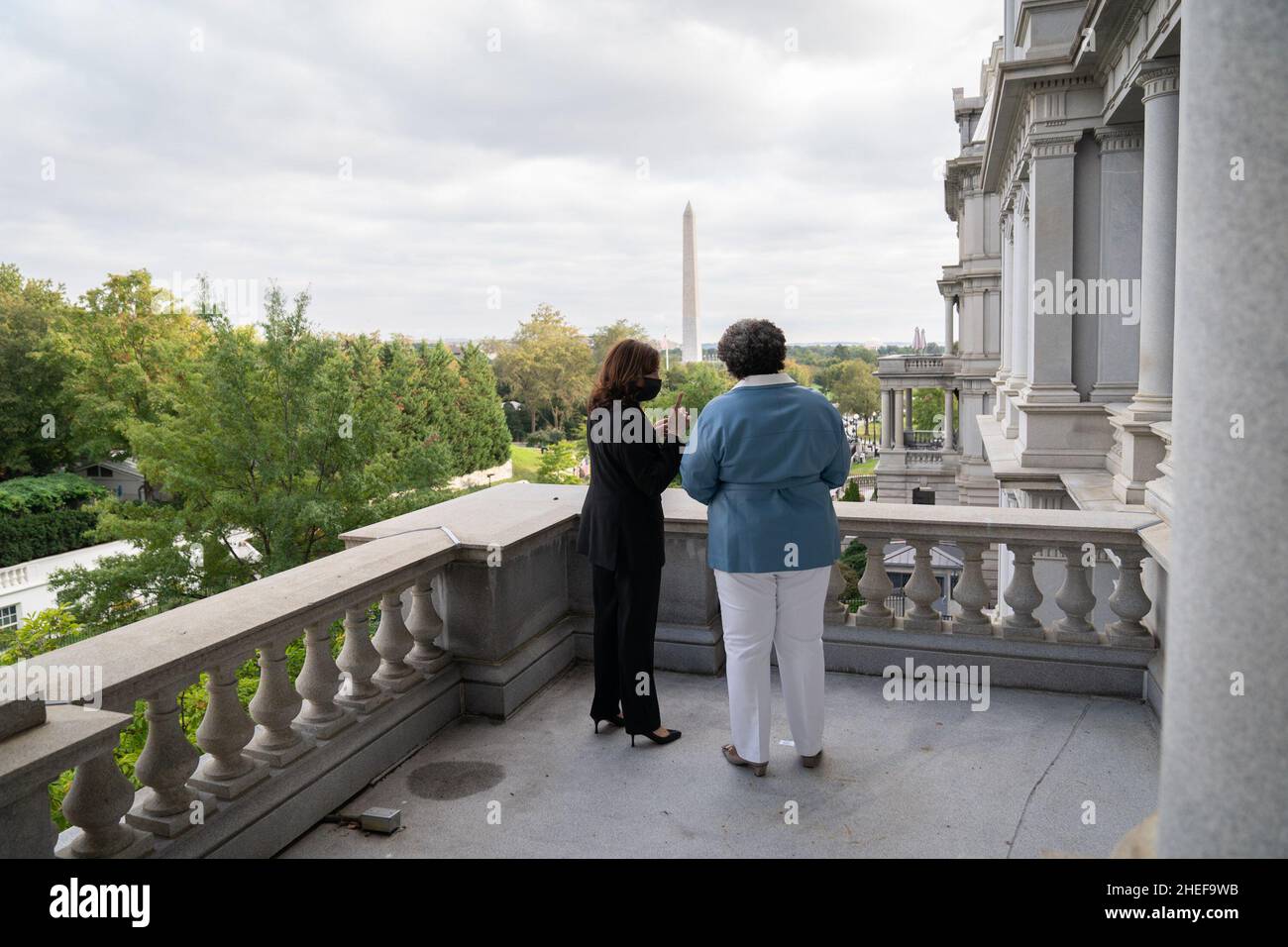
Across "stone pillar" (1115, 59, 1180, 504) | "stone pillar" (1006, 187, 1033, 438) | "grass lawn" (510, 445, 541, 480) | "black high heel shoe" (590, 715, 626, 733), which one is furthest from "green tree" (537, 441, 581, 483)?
"black high heel shoe" (590, 715, 626, 733)

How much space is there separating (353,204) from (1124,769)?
3616 inches

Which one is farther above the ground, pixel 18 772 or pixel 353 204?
pixel 353 204

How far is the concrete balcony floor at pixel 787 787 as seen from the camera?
4.14 meters

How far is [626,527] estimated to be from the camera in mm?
4973

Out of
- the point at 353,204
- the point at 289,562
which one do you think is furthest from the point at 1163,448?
the point at 353,204

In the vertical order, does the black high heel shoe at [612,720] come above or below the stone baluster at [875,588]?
below

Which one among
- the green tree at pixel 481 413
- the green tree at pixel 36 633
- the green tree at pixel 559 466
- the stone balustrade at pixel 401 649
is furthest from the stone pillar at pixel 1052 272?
the green tree at pixel 481 413

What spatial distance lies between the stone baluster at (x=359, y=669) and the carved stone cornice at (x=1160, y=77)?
11.2 m

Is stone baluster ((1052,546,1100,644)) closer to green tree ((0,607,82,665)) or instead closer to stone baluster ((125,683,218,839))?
stone baluster ((125,683,218,839))

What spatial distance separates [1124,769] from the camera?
4.77 meters

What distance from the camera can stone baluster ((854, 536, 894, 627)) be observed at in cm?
618

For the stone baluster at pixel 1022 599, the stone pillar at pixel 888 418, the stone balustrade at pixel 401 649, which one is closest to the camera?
the stone balustrade at pixel 401 649

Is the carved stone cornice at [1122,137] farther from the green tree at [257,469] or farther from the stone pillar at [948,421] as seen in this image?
the stone pillar at [948,421]
